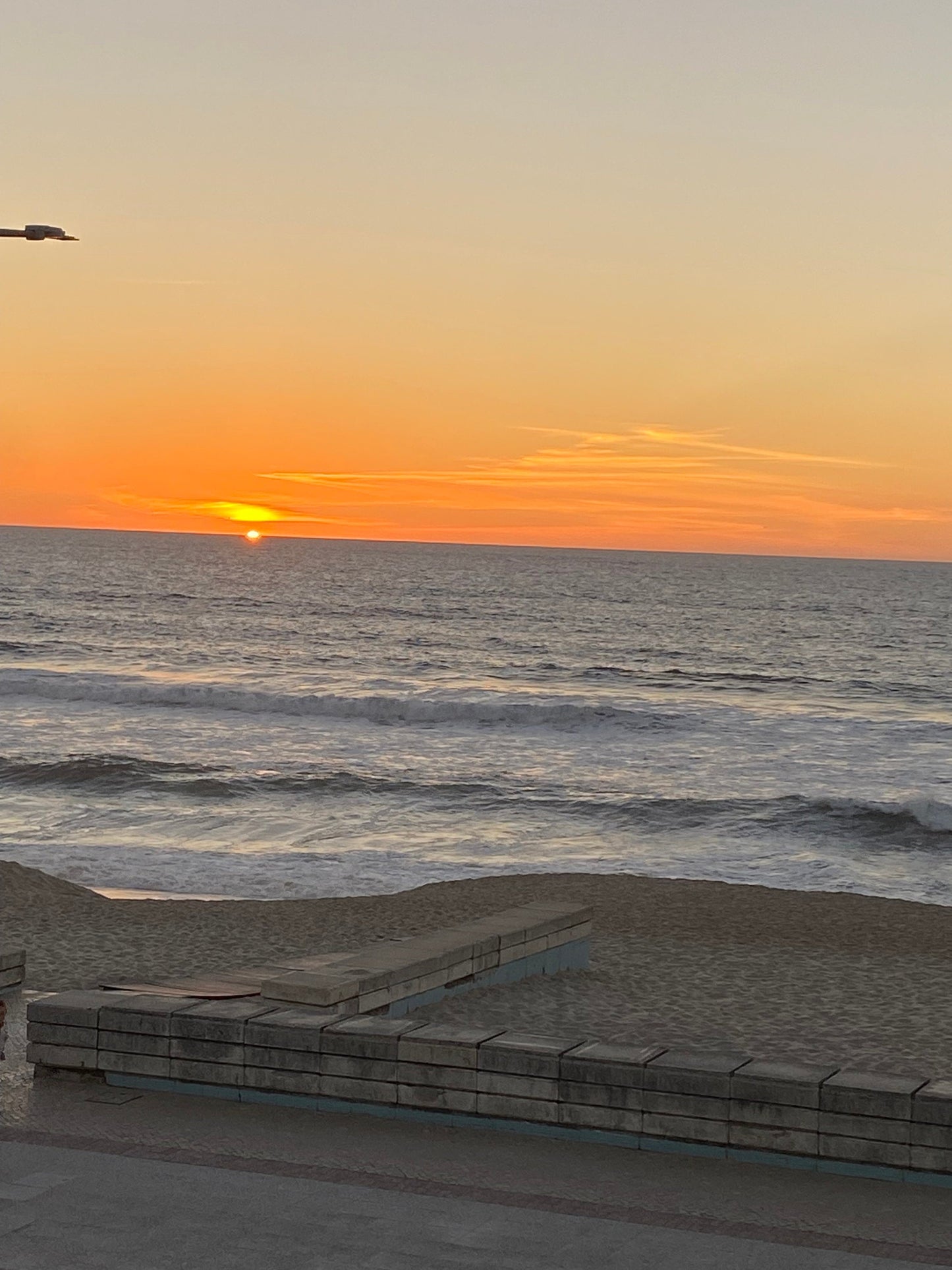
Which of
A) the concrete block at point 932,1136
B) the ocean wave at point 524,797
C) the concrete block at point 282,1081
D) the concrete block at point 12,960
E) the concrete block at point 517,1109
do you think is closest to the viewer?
the concrete block at point 932,1136

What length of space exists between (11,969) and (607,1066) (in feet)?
16.7

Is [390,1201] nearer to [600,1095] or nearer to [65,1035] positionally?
[600,1095]

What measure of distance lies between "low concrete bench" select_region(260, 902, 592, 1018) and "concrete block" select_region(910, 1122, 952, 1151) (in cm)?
414

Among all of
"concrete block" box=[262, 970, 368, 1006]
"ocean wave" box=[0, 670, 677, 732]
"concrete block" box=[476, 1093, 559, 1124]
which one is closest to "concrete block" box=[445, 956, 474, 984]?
"concrete block" box=[262, 970, 368, 1006]

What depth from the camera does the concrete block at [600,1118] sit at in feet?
26.7

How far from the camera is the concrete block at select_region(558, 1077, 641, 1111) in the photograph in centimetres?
813

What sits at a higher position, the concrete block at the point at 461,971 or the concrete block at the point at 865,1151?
the concrete block at the point at 865,1151

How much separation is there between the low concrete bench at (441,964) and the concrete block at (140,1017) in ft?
4.25

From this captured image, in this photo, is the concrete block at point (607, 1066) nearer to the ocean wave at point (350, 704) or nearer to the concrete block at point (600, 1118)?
the concrete block at point (600, 1118)

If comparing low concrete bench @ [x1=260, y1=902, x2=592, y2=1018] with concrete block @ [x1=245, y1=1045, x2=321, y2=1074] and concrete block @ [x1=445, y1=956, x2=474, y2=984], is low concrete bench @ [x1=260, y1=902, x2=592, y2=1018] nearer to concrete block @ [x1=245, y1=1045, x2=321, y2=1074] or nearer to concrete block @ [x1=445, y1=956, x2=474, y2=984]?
concrete block @ [x1=445, y1=956, x2=474, y2=984]

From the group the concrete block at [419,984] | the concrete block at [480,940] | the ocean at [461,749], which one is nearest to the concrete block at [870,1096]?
the concrete block at [419,984]

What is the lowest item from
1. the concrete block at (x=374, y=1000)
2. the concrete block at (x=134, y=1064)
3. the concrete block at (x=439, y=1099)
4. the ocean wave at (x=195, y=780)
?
the ocean wave at (x=195, y=780)

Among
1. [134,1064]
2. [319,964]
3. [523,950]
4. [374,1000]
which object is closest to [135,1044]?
[134,1064]

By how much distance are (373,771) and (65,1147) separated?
2870cm
